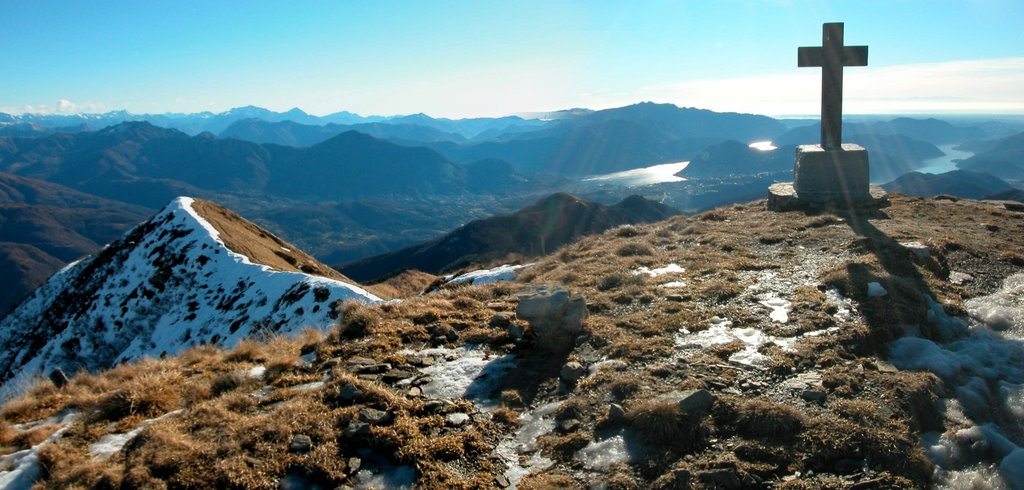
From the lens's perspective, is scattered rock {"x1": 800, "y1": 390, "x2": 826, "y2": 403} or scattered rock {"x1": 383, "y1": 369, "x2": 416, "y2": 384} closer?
scattered rock {"x1": 800, "y1": 390, "x2": 826, "y2": 403}

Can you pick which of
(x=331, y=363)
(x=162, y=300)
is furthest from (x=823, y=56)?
(x=162, y=300)

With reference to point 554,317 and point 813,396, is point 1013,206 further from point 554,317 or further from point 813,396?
point 554,317

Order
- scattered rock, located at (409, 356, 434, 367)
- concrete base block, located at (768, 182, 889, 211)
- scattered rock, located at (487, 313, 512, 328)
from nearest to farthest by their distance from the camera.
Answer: scattered rock, located at (409, 356, 434, 367) → scattered rock, located at (487, 313, 512, 328) → concrete base block, located at (768, 182, 889, 211)

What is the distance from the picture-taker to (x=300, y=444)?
6.53 m

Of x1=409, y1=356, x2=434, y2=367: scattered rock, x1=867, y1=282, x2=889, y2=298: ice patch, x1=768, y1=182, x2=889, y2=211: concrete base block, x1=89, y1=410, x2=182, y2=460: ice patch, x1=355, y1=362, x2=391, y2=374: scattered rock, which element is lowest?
x1=89, y1=410, x2=182, y2=460: ice patch

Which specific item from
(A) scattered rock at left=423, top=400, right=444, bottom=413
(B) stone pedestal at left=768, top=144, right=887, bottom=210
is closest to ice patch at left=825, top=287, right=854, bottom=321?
(A) scattered rock at left=423, top=400, right=444, bottom=413

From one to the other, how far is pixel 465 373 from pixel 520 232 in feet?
449

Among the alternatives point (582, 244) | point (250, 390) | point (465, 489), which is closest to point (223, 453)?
point (250, 390)

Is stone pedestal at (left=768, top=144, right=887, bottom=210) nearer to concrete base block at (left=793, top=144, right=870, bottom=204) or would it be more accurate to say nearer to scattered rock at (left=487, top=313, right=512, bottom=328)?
concrete base block at (left=793, top=144, right=870, bottom=204)

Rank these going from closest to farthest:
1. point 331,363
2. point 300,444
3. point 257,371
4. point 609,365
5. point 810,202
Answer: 1. point 300,444
2. point 609,365
3. point 331,363
4. point 257,371
5. point 810,202

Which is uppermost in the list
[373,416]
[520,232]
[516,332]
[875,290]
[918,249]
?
[918,249]

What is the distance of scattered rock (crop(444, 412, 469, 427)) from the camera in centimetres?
726

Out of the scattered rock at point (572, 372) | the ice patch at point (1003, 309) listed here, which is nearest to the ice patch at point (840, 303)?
the ice patch at point (1003, 309)

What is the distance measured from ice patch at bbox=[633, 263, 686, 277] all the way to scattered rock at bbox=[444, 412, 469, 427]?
7.48m
